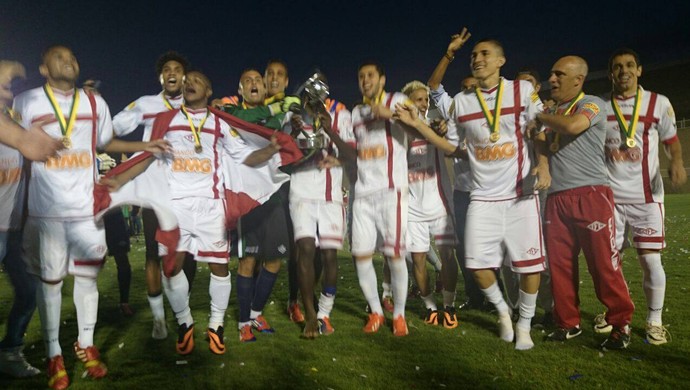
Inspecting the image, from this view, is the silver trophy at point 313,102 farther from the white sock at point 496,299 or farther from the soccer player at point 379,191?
the white sock at point 496,299

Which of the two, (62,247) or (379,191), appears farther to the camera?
(379,191)

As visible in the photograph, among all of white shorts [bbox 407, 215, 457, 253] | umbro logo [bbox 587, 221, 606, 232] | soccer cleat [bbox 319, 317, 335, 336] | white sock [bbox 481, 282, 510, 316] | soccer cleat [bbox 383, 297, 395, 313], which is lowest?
soccer cleat [bbox 383, 297, 395, 313]

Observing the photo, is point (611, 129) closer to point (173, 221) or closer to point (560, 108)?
point (560, 108)

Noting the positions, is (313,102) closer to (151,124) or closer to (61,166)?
(151,124)

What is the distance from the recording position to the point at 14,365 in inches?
153

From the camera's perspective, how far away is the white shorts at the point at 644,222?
4645mm

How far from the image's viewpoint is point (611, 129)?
4.77 meters

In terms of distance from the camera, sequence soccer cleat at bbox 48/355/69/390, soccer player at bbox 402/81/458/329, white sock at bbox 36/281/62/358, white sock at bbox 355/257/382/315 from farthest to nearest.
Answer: soccer player at bbox 402/81/458/329, white sock at bbox 355/257/382/315, white sock at bbox 36/281/62/358, soccer cleat at bbox 48/355/69/390

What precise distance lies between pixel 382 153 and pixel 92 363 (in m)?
2.95

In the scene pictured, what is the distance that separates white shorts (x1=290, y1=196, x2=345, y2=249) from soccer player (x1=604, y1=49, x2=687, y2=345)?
257cm

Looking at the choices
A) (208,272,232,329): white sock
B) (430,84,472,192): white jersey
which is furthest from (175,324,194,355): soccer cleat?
(430,84,472,192): white jersey

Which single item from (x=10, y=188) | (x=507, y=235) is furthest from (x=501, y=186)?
(x=10, y=188)

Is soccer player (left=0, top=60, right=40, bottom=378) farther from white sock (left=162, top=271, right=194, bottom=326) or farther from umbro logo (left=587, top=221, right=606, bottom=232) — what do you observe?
umbro logo (left=587, top=221, right=606, bottom=232)

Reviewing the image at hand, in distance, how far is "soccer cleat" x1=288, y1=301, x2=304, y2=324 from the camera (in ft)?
18.4
